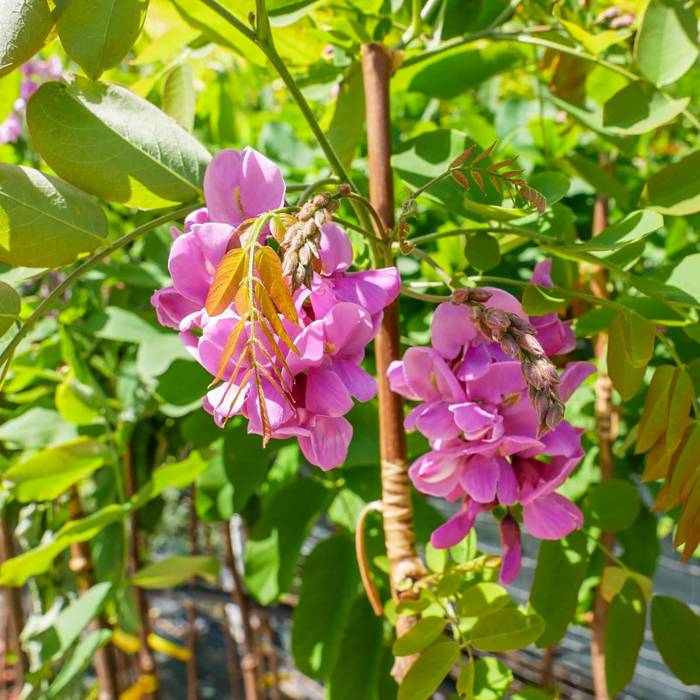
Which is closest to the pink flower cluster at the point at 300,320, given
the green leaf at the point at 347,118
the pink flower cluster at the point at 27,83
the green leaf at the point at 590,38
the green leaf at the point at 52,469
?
the green leaf at the point at 347,118

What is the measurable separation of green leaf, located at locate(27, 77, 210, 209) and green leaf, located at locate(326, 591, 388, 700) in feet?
1.42

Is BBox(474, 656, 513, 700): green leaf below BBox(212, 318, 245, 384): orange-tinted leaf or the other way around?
below

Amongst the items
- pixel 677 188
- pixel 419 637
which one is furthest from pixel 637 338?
pixel 419 637

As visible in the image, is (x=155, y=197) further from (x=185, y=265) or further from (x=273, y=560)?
(x=273, y=560)

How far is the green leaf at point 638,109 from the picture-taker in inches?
23.9

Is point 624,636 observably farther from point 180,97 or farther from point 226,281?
point 180,97

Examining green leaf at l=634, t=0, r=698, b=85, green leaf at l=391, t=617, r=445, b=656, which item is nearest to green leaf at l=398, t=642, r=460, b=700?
green leaf at l=391, t=617, r=445, b=656

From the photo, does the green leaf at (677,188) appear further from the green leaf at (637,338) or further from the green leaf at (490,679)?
the green leaf at (490,679)

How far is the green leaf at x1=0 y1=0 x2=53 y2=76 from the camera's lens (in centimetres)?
40

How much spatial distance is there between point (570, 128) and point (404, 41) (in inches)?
14.6

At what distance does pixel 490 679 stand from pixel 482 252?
0.98ft

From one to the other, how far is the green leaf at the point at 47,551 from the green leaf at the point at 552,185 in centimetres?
52

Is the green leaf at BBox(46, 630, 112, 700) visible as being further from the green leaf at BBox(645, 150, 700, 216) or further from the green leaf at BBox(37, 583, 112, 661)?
the green leaf at BBox(645, 150, 700, 216)

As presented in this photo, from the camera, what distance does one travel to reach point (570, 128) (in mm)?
905
